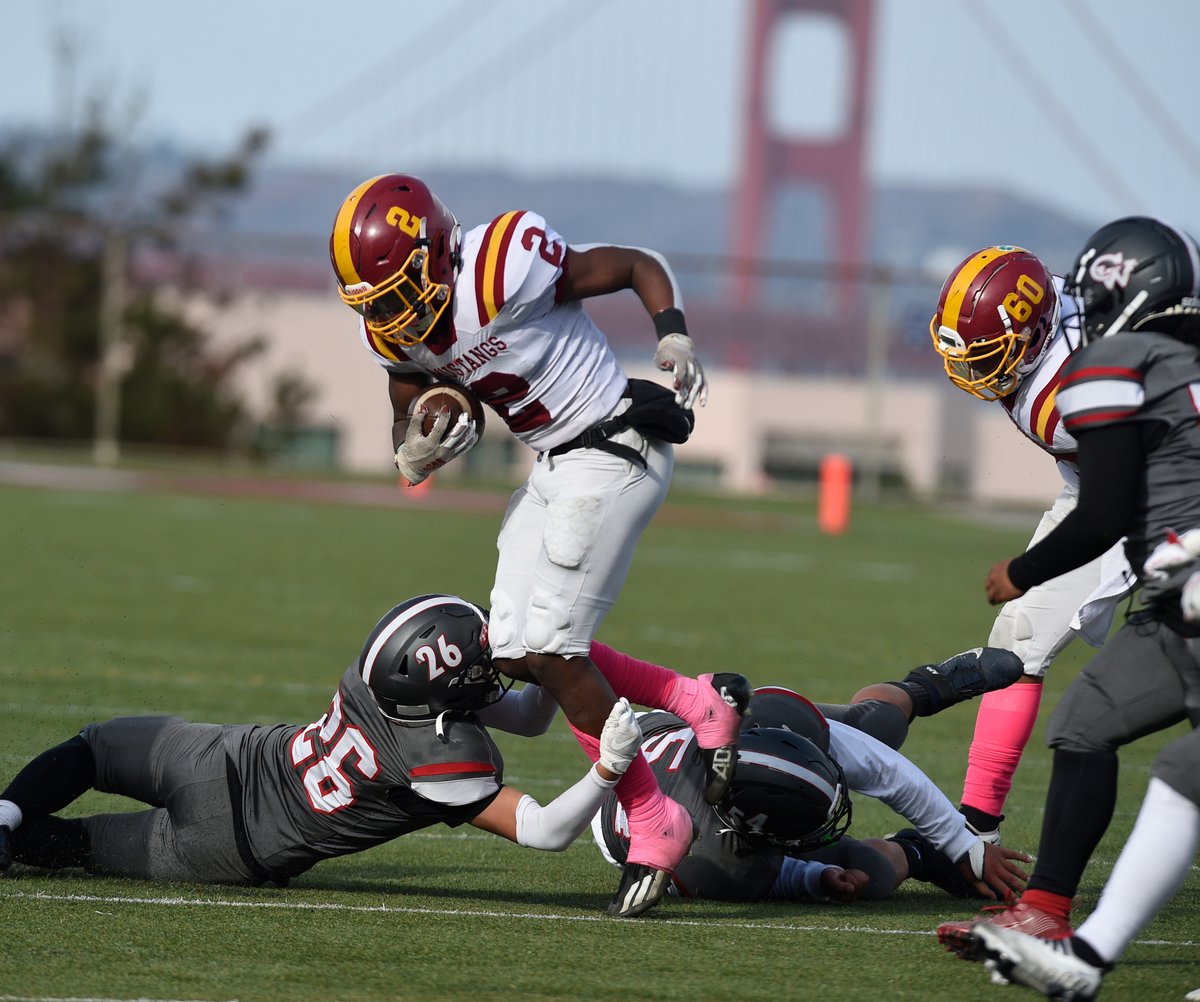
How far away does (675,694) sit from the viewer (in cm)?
451

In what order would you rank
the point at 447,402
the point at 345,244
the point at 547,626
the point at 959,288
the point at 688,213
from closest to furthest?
the point at 547,626
the point at 345,244
the point at 447,402
the point at 959,288
the point at 688,213

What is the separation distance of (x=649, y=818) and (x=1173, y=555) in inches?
60.3

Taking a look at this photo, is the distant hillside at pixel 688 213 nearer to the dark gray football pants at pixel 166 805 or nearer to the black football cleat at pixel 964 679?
the black football cleat at pixel 964 679

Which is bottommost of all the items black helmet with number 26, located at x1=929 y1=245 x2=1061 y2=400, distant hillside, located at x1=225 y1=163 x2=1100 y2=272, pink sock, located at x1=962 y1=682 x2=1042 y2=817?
pink sock, located at x1=962 y1=682 x2=1042 y2=817

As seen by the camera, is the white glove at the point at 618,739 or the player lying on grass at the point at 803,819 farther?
the player lying on grass at the point at 803,819

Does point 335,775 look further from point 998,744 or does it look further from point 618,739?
point 998,744

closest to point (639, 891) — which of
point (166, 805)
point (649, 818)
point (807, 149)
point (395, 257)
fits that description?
point (649, 818)

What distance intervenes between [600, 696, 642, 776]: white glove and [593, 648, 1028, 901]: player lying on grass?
12.1 inches

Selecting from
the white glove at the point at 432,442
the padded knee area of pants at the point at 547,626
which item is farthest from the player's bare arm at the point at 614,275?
the padded knee area of pants at the point at 547,626

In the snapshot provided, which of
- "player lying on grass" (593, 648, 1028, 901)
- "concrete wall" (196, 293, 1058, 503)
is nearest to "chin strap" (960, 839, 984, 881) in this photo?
"player lying on grass" (593, 648, 1028, 901)

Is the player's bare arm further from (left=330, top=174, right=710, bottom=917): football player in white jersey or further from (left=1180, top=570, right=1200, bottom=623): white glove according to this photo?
(left=1180, top=570, right=1200, bottom=623): white glove

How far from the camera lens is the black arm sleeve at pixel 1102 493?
3465 millimetres

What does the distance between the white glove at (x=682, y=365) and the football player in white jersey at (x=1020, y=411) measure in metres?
0.96

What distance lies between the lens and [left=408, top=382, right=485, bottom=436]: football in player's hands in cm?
457
